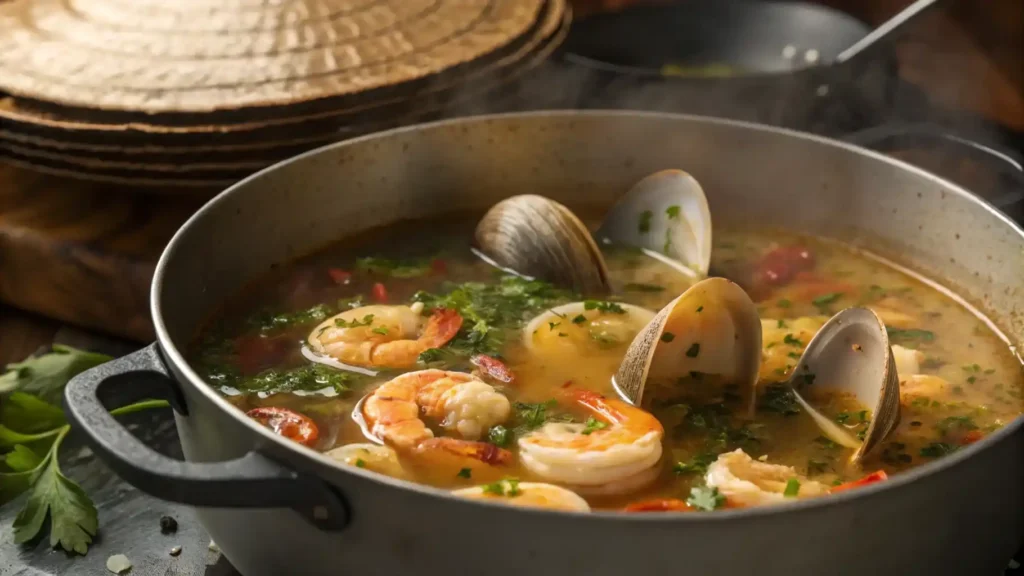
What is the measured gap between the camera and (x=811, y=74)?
2.41 m

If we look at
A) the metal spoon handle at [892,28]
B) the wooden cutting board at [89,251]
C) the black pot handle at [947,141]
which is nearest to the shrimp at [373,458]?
the wooden cutting board at [89,251]

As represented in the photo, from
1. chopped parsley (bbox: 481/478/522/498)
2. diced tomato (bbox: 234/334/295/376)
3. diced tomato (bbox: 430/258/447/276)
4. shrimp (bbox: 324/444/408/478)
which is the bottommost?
diced tomato (bbox: 234/334/295/376)

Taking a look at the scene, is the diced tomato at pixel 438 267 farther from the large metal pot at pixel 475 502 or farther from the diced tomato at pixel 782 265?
the diced tomato at pixel 782 265

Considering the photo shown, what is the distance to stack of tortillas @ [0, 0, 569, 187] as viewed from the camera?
6.63 feet

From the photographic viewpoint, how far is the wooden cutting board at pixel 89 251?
2.12 m

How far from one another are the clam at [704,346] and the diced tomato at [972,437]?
0.33m

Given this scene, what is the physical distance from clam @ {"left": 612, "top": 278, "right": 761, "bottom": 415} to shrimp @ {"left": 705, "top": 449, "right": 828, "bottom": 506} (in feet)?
0.69

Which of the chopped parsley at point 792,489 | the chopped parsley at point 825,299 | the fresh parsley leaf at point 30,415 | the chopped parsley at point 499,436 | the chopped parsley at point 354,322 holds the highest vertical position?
the chopped parsley at point 825,299

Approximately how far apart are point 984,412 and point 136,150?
1.63 metres

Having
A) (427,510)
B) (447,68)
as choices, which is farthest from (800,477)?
(447,68)

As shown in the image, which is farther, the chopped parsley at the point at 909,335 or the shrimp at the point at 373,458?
the chopped parsley at the point at 909,335

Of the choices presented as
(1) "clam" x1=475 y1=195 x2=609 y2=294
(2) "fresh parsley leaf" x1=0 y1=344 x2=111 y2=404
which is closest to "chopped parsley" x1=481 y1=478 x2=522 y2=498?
(1) "clam" x1=475 y1=195 x2=609 y2=294

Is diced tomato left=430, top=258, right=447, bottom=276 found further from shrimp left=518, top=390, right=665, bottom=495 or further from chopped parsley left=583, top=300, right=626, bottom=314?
shrimp left=518, top=390, right=665, bottom=495

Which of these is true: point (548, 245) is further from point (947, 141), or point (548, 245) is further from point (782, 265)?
point (947, 141)
